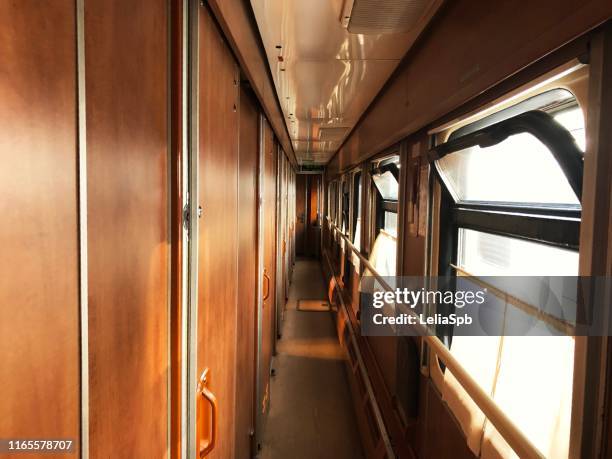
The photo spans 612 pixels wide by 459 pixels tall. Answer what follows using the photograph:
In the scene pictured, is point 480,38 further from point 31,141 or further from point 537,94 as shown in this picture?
point 31,141

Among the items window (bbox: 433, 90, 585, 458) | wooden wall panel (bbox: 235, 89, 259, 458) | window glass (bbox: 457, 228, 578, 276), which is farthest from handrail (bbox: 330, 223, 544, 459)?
wooden wall panel (bbox: 235, 89, 259, 458)

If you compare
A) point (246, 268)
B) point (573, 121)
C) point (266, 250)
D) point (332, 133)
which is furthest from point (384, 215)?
point (573, 121)

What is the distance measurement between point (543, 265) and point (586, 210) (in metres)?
0.42

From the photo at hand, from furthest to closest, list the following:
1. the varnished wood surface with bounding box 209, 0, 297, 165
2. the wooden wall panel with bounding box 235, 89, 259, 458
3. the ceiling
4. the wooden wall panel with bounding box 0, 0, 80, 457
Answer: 1. the wooden wall panel with bounding box 235, 89, 259, 458
2. the ceiling
3. the varnished wood surface with bounding box 209, 0, 297, 165
4. the wooden wall panel with bounding box 0, 0, 80, 457

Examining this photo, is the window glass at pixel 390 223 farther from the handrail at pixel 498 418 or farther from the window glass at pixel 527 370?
the handrail at pixel 498 418

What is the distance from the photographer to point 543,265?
46.6 inches

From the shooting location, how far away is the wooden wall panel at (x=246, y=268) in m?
2.16

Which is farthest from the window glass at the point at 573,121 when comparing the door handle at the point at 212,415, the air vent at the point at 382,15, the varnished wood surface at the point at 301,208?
the varnished wood surface at the point at 301,208

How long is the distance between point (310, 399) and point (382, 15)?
11.7 ft

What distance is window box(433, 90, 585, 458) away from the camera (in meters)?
1.02

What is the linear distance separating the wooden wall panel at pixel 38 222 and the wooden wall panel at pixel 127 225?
6 cm

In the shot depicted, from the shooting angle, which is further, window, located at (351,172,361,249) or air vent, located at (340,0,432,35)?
window, located at (351,172,361,249)

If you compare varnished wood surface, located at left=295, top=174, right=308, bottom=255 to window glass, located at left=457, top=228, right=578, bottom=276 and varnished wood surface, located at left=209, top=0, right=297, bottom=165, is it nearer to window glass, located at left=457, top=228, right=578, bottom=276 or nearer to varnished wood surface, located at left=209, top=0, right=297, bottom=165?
varnished wood surface, located at left=209, top=0, right=297, bottom=165

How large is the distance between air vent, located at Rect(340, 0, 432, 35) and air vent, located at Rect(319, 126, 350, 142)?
298cm
